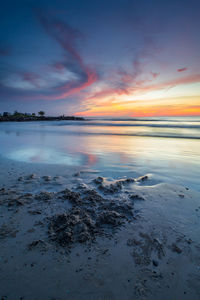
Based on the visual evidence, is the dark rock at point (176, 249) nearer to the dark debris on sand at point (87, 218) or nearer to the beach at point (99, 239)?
the beach at point (99, 239)

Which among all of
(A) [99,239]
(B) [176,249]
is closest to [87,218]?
(A) [99,239]

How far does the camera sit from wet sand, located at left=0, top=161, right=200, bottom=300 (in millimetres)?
1286

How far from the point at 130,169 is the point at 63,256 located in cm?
308

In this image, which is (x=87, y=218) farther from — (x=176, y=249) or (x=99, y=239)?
(x=176, y=249)

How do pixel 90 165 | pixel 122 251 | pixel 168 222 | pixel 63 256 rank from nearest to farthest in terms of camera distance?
1. pixel 63 256
2. pixel 122 251
3. pixel 168 222
4. pixel 90 165

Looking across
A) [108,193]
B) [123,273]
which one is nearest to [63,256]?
[123,273]

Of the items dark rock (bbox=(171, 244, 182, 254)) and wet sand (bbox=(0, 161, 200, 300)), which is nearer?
wet sand (bbox=(0, 161, 200, 300))

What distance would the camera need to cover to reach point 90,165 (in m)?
4.62

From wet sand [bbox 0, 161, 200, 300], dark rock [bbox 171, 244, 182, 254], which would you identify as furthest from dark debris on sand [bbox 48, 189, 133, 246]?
dark rock [bbox 171, 244, 182, 254]

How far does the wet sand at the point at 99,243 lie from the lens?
50.6 inches

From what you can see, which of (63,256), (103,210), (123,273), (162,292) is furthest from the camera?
(103,210)

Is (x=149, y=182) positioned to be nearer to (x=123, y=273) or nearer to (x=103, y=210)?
(x=103, y=210)

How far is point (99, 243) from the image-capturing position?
1.71 meters

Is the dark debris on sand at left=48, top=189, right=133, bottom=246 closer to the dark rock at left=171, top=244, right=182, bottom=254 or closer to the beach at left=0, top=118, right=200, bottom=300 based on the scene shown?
the beach at left=0, top=118, right=200, bottom=300
